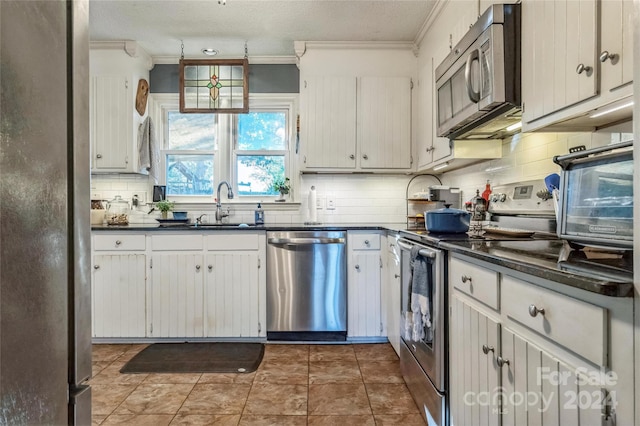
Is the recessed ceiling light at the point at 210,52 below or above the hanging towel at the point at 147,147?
above

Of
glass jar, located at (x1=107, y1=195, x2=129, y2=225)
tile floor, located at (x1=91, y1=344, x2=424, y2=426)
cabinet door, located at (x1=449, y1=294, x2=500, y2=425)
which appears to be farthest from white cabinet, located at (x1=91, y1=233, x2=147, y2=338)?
cabinet door, located at (x1=449, y1=294, x2=500, y2=425)

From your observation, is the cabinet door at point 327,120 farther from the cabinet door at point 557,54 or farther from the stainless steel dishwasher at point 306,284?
the cabinet door at point 557,54

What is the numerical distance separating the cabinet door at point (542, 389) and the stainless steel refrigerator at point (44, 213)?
0.98m

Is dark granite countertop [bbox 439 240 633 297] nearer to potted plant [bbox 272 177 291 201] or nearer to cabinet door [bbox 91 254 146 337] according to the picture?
potted plant [bbox 272 177 291 201]

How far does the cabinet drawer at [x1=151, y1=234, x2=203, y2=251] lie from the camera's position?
279 cm

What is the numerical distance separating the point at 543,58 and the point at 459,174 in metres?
1.53

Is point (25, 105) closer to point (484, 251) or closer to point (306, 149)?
point (484, 251)

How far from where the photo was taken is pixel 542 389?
91cm

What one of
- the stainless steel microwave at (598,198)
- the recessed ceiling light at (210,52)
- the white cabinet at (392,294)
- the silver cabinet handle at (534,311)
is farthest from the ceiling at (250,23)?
the silver cabinet handle at (534,311)

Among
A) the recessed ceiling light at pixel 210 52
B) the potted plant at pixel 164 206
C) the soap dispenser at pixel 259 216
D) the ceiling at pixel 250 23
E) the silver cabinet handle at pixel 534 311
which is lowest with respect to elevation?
the silver cabinet handle at pixel 534 311

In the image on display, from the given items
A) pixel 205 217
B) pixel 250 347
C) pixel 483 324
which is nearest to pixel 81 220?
pixel 483 324

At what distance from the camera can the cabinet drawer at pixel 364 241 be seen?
9.24 ft

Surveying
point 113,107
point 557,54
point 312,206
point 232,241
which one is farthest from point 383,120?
point 113,107

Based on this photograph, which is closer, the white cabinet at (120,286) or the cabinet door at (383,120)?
the white cabinet at (120,286)
